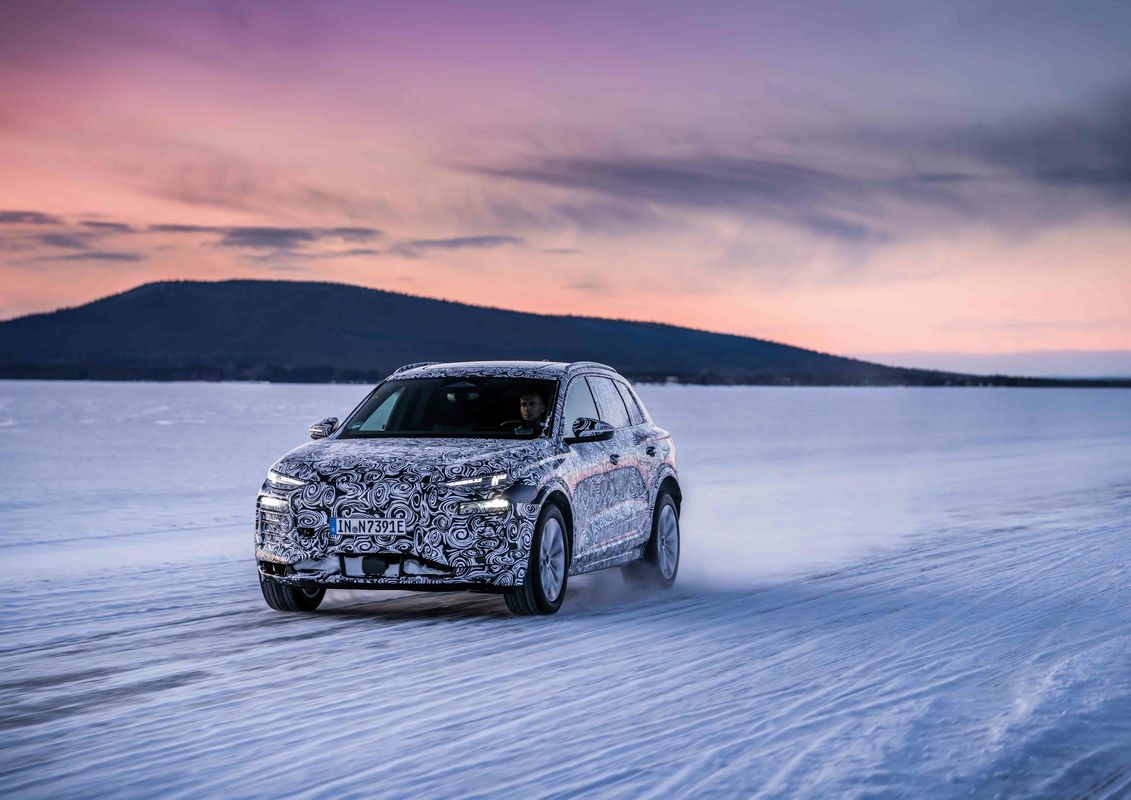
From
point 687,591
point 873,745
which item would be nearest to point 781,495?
point 687,591

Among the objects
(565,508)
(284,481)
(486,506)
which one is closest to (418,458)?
(486,506)

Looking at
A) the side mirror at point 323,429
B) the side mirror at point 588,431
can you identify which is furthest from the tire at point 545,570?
the side mirror at point 323,429

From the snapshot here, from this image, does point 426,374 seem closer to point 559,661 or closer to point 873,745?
point 559,661

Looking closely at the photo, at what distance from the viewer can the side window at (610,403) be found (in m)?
12.5

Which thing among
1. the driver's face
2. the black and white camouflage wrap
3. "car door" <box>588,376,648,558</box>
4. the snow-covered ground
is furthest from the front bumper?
"car door" <box>588,376,648,558</box>

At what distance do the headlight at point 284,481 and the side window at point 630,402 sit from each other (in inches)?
136

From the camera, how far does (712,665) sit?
8.88 m

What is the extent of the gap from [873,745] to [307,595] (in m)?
5.23

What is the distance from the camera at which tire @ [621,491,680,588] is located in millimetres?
12891

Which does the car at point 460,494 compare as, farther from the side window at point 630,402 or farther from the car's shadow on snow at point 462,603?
the side window at point 630,402

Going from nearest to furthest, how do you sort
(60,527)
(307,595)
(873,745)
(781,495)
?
A: (873,745) < (307,595) < (60,527) < (781,495)

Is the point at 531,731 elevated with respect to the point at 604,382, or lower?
lower

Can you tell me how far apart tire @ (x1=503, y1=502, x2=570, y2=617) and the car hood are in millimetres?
419

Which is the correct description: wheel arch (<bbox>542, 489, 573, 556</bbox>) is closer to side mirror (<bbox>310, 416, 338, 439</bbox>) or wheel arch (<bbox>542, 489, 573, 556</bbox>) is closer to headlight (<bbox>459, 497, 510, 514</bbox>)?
headlight (<bbox>459, 497, 510, 514</bbox>)
